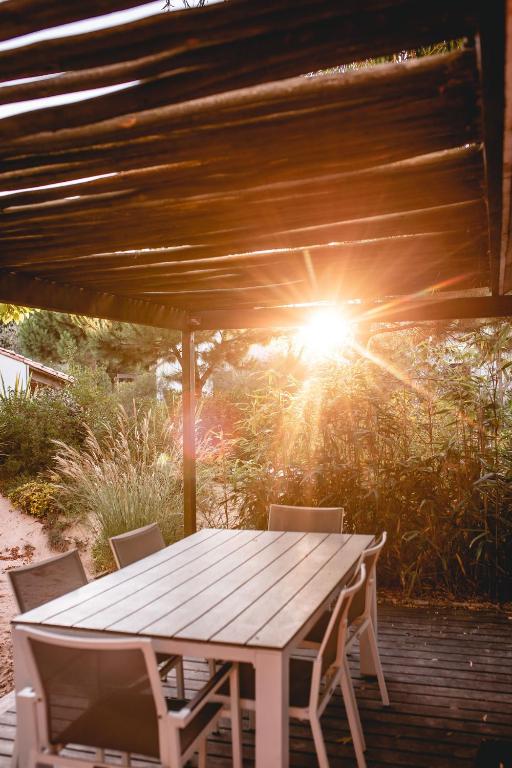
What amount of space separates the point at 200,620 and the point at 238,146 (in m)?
1.61

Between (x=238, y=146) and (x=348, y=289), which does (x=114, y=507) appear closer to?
(x=348, y=289)

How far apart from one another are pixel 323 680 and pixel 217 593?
0.68 metres

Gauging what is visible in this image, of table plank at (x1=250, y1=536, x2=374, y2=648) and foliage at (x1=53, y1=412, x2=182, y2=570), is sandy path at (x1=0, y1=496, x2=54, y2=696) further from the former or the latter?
table plank at (x1=250, y1=536, x2=374, y2=648)

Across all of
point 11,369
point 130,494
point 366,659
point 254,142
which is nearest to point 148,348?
point 11,369

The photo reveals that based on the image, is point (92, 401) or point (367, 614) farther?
point (92, 401)

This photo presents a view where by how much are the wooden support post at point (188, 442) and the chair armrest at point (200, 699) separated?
2.76 m

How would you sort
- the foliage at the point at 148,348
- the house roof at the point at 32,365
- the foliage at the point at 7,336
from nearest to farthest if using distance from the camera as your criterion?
the foliage at the point at 148,348, the house roof at the point at 32,365, the foliage at the point at 7,336

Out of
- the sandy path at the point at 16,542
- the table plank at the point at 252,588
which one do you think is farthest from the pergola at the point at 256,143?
the sandy path at the point at 16,542

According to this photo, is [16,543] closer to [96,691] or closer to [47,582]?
[47,582]

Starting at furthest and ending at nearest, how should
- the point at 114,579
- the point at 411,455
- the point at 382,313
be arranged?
the point at 411,455
the point at 382,313
the point at 114,579

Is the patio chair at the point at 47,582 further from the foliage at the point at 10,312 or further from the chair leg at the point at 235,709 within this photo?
the foliage at the point at 10,312

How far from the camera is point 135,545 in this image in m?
3.37

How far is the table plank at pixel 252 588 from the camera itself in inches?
85.4

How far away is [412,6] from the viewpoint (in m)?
1.19
